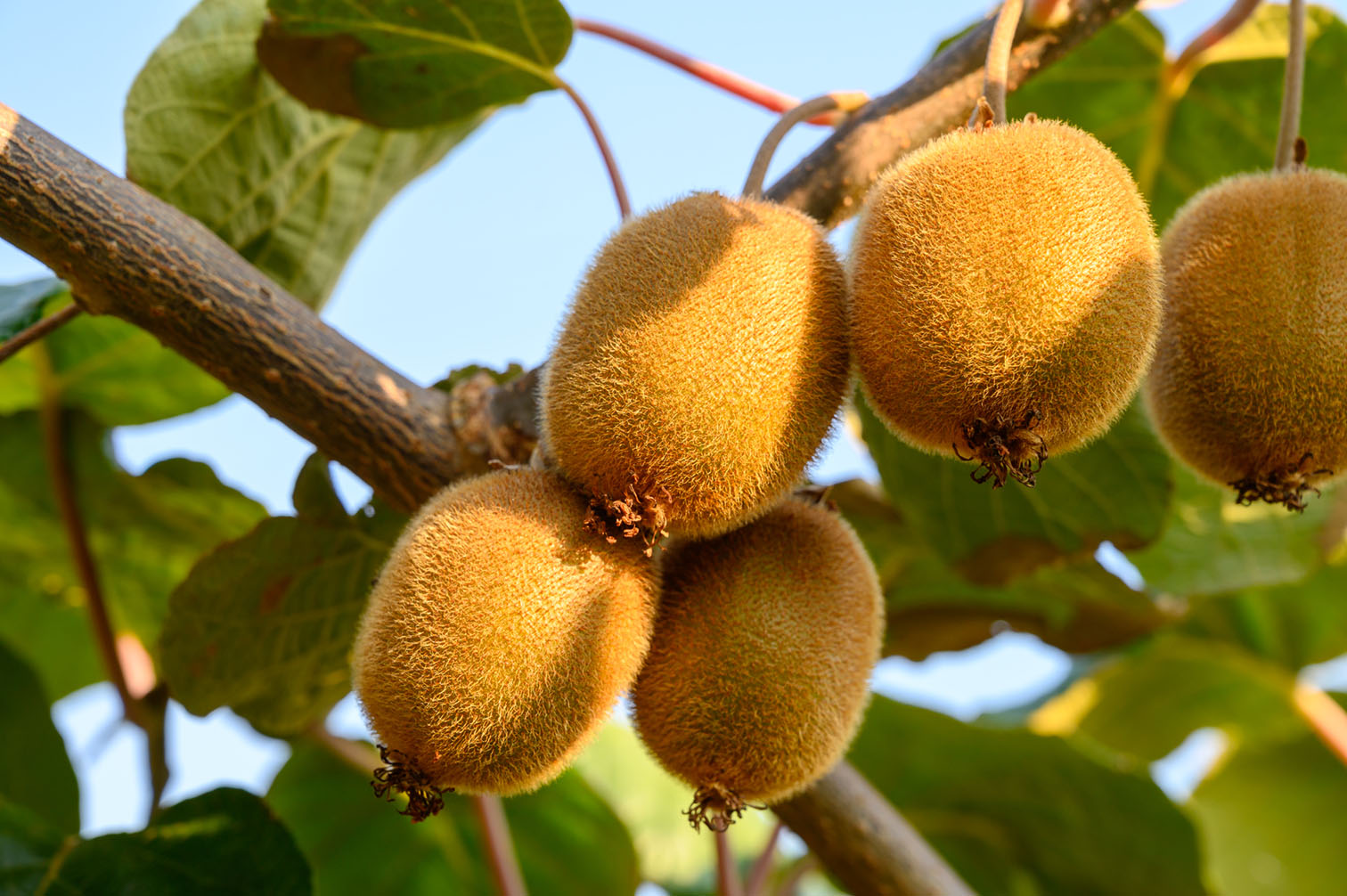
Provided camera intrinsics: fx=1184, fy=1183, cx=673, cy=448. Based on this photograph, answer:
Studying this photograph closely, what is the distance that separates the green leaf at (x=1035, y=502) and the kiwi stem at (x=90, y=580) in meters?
0.95

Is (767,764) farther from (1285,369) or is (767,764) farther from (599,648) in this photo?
(1285,369)

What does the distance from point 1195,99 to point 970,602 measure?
31.5 inches

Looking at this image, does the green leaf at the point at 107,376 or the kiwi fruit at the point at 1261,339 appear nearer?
the kiwi fruit at the point at 1261,339

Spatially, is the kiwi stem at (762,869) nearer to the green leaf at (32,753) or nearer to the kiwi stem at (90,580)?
the kiwi stem at (90,580)

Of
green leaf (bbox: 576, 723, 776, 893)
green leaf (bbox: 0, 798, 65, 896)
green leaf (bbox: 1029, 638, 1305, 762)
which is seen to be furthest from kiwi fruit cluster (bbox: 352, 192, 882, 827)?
green leaf (bbox: 576, 723, 776, 893)

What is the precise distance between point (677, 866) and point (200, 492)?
145cm

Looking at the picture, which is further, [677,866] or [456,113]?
[677,866]

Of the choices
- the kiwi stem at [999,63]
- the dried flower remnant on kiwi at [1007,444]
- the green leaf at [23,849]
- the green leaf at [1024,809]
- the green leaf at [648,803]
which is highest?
the kiwi stem at [999,63]

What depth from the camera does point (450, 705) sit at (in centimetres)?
77

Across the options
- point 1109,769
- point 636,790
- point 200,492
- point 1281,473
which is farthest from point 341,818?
point 1281,473

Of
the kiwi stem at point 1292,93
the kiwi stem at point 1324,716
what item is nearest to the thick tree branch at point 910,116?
the kiwi stem at point 1292,93

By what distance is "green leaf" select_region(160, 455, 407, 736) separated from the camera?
1183mm

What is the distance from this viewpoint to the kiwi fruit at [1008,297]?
2.51 ft

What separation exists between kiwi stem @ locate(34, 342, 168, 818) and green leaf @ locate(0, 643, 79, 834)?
0.12m
